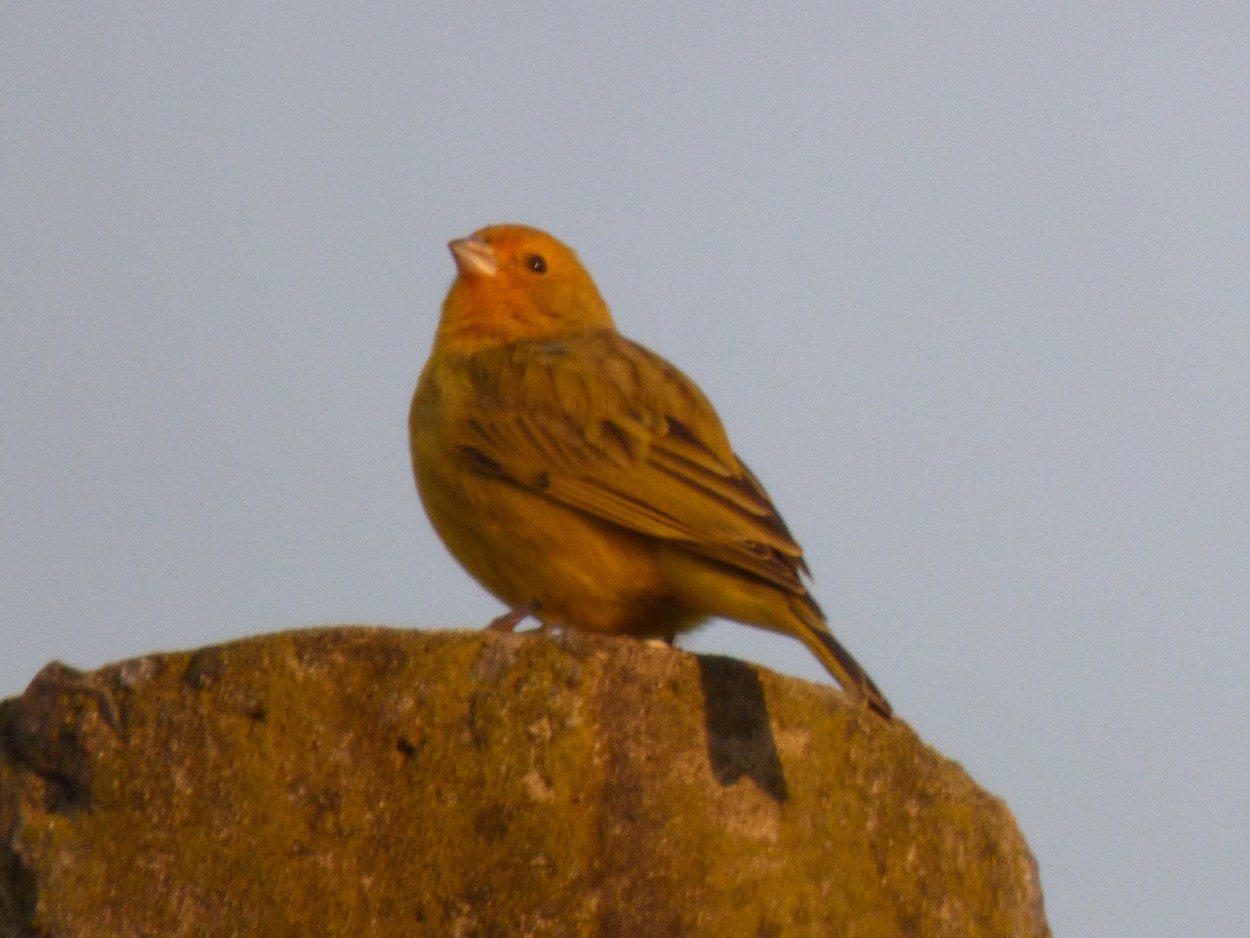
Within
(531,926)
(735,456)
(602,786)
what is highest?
(735,456)

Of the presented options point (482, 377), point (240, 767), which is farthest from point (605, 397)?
point (240, 767)

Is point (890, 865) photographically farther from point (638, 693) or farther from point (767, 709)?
point (638, 693)

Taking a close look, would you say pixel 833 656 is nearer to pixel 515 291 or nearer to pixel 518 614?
pixel 518 614

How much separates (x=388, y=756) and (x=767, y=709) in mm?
906

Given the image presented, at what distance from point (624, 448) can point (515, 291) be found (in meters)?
1.82

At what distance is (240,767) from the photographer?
3906mm

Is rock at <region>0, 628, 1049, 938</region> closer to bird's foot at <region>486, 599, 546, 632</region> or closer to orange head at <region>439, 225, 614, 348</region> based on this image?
bird's foot at <region>486, 599, 546, 632</region>

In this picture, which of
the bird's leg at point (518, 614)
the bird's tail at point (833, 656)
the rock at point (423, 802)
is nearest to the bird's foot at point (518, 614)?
the bird's leg at point (518, 614)

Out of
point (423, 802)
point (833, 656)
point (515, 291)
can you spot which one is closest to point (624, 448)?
point (833, 656)

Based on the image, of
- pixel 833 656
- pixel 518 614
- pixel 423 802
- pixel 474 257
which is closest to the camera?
pixel 423 802

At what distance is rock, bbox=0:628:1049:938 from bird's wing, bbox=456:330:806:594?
1871mm

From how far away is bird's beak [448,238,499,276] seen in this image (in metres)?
8.38

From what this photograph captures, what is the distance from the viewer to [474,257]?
844 centimetres

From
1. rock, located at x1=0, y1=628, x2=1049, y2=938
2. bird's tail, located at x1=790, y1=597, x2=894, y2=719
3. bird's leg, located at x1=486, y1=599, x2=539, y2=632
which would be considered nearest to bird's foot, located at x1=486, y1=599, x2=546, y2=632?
bird's leg, located at x1=486, y1=599, x2=539, y2=632
